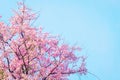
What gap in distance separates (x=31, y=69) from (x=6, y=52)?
79.4 inches

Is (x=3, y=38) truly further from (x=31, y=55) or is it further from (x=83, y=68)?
(x=83, y=68)

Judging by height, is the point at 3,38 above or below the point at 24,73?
above

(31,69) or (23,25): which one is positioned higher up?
(23,25)

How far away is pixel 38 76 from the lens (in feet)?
115

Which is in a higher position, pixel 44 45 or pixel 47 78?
pixel 44 45

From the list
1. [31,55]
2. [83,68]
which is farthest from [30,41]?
[83,68]

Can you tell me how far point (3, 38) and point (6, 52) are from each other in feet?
3.52

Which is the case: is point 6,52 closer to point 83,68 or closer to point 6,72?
point 6,72

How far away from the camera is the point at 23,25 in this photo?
36.3 metres

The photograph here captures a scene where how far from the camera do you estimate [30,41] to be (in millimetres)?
35844

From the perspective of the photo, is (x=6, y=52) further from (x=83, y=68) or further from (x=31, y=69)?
(x=83, y=68)

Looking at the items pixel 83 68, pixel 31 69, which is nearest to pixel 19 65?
pixel 31 69

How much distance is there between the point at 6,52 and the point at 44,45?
262 cm

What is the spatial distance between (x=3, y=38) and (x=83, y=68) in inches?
223
